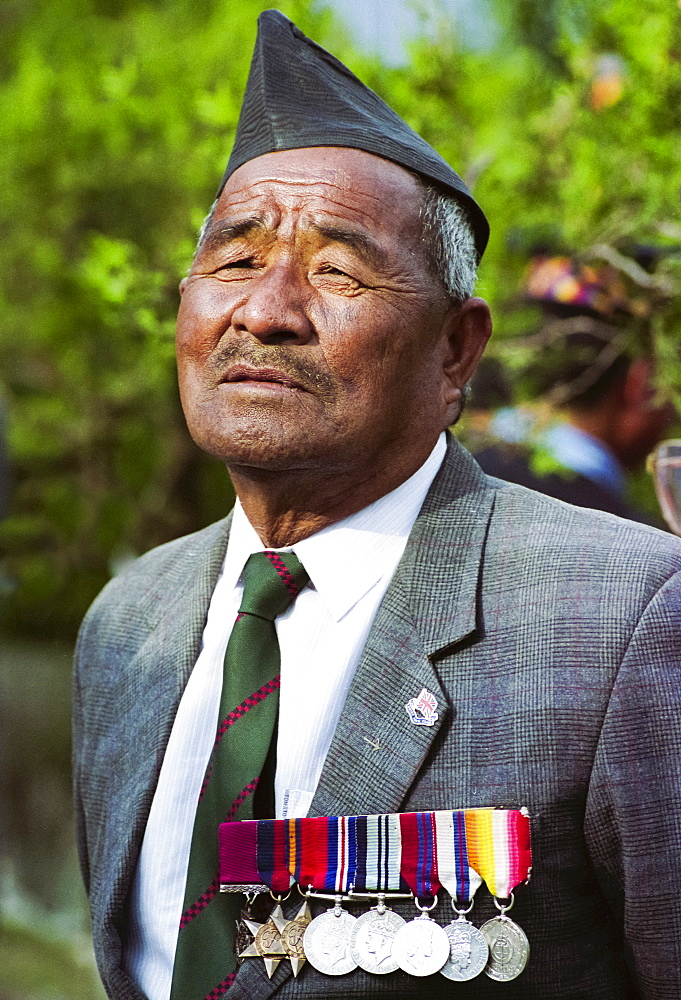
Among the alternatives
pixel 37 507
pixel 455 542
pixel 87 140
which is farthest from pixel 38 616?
pixel 455 542

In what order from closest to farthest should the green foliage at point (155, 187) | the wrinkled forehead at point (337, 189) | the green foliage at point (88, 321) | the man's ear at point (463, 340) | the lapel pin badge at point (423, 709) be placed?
the lapel pin badge at point (423, 709) → the wrinkled forehead at point (337, 189) → the man's ear at point (463, 340) → the green foliage at point (155, 187) → the green foliage at point (88, 321)

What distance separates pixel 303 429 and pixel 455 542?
36 cm

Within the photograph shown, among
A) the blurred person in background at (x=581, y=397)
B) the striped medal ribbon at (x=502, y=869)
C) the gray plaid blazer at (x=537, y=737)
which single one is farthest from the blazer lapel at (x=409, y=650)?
the blurred person in background at (x=581, y=397)

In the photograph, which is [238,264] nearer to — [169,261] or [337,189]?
[337,189]

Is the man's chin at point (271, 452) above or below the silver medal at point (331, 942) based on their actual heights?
above

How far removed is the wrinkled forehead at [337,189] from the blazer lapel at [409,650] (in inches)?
18.5

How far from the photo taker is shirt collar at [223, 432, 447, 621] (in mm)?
1885

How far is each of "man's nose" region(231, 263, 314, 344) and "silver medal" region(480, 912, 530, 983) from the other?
3.15ft

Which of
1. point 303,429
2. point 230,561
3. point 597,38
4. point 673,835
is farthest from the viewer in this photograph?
point 597,38

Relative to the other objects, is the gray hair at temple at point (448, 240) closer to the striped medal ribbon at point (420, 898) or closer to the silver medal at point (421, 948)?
the striped medal ribbon at point (420, 898)

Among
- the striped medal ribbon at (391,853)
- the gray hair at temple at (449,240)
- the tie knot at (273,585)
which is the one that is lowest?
the striped medal ribbon at (391,853)

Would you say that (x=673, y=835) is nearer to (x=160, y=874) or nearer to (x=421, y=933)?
(x=421, y=933)

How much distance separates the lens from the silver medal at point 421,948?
1.60 meters

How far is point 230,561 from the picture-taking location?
2.09 m
